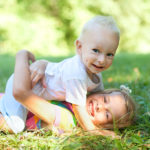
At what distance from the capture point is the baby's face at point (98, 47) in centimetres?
189

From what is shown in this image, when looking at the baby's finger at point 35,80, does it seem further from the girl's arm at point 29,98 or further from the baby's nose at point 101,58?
the baby's nose at point 101,58

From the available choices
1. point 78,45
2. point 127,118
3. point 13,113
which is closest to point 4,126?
point 13,113

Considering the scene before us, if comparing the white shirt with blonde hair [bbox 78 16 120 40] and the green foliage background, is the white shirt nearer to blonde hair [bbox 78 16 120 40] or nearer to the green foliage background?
blonde hair [bbox 78 16 120 40]

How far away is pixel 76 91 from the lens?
6.38 ft

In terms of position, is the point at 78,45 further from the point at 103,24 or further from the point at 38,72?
the point at 38,72

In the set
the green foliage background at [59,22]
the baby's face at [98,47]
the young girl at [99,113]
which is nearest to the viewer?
the baby's face at [98,47]

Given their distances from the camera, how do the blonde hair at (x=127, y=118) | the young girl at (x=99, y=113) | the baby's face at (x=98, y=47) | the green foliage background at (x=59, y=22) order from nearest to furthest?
the baby's face at (x=98, y=47), the young girl at (x=99, y=113), the blonde hair at (x=127, y=118), the green foliage background at (x=59, y=22)

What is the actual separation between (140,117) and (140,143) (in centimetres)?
64

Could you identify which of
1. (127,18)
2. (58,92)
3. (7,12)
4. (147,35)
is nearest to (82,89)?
(58,92)

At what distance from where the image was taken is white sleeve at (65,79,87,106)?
6.37 feet

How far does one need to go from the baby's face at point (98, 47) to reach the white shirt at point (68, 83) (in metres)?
0.11

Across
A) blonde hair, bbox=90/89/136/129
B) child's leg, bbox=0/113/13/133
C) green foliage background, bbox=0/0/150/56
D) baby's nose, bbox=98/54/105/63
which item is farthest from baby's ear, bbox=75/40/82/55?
green foliage background, bbox=0/0/150/56

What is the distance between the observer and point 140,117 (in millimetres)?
2299

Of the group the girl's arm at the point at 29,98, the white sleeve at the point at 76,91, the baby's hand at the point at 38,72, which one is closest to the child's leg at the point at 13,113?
the girl's arm at the point at 29,98
